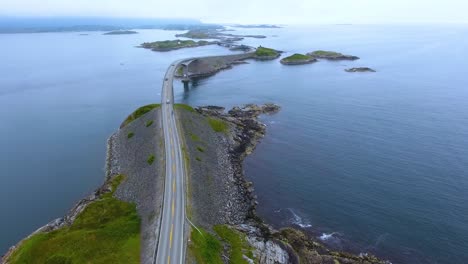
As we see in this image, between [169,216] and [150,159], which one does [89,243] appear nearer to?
[169,216]

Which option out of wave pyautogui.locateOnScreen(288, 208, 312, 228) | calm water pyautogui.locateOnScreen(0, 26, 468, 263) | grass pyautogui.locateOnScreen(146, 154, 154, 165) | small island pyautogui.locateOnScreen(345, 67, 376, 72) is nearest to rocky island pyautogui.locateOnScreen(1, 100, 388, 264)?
grass pyautogui.locateOnScreen(146, 154, 154, 165)

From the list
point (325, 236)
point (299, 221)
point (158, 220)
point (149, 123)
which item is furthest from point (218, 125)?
point (325, 236)

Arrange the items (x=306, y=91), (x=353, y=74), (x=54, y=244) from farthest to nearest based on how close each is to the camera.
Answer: (x=353, y=74)
(x=306, y=91)
(x=54, y=244)

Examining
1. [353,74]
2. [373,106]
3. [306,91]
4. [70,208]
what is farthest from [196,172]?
[353,74]

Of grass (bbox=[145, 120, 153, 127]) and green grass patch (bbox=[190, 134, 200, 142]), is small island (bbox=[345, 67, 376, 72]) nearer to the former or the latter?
green grass patch (bbox=[190, 134, 200, 142])

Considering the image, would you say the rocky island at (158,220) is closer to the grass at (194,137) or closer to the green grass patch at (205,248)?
the green grass patch at (205,248)

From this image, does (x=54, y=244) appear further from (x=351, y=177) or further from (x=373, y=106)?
(x=373, y=106)
